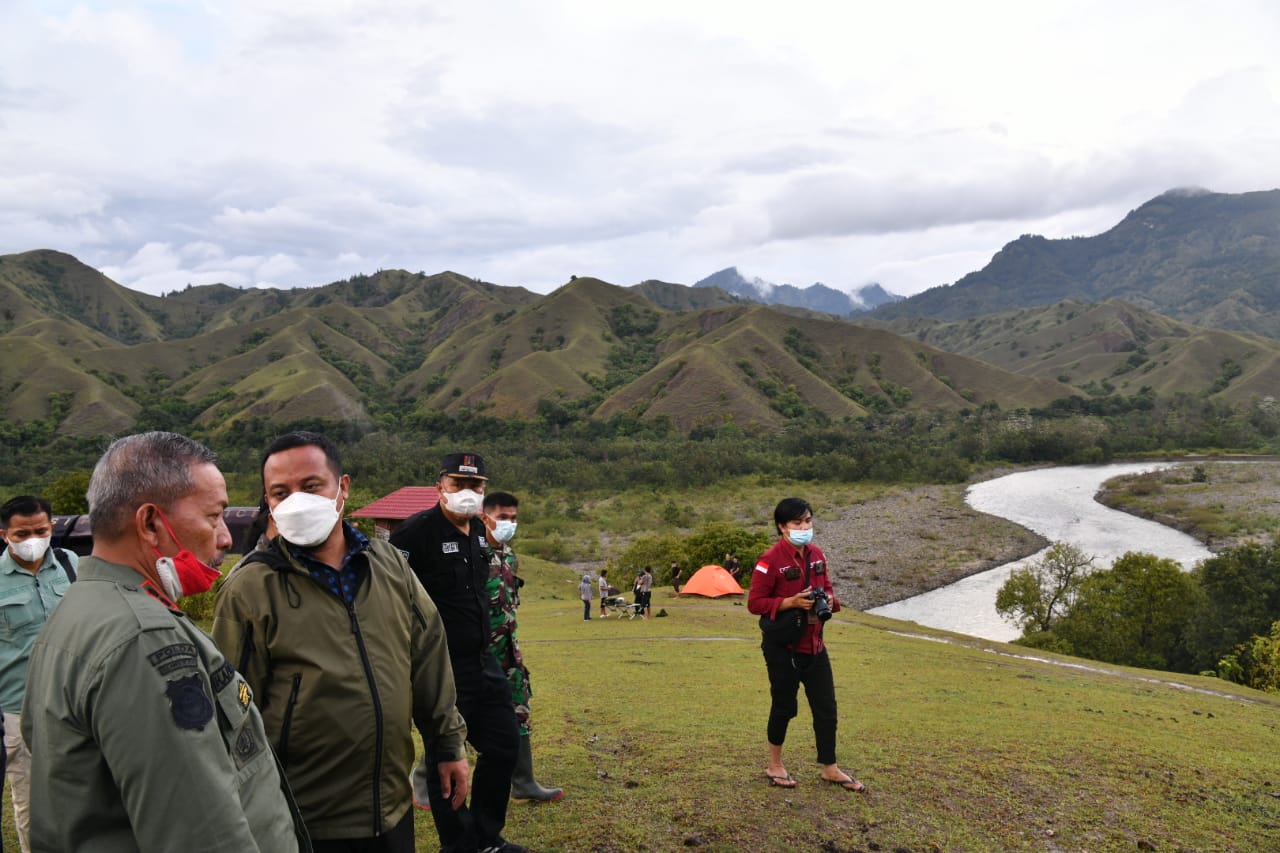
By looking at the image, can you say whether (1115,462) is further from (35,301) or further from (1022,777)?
(35,301)

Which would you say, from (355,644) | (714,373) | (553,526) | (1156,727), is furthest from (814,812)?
(714,373)

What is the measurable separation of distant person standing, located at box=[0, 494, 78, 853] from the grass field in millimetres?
1804

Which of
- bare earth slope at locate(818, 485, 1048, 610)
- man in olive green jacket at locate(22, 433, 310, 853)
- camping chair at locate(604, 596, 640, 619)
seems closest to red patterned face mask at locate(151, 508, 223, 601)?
man in olive green jacket at locate(22, 433, 310, 853)

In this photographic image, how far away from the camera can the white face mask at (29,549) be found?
16.2 feet

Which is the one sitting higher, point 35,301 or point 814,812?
point 35,301

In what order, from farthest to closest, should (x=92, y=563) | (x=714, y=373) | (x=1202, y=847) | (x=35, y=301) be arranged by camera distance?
(x=35, y=301), (x=714, y=373), (x=1202, y=847), (x=92, y=563)

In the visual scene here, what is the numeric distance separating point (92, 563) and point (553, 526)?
5441cm

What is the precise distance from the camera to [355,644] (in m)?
3.04

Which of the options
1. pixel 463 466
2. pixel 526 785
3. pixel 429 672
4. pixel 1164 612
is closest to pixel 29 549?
A: pixel 463 466

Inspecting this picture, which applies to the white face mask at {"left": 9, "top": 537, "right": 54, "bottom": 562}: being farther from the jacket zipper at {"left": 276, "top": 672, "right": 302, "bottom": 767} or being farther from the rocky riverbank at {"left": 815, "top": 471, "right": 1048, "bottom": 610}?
the rocky riverbank at {"left": 815, "top": 471, "right": 1048, "bottom": 610}

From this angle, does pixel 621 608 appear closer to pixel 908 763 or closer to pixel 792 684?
pixel 908 763

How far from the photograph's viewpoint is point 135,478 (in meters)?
2.21

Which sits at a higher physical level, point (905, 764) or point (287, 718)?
point (287, 718)

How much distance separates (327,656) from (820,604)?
12.8 ft
